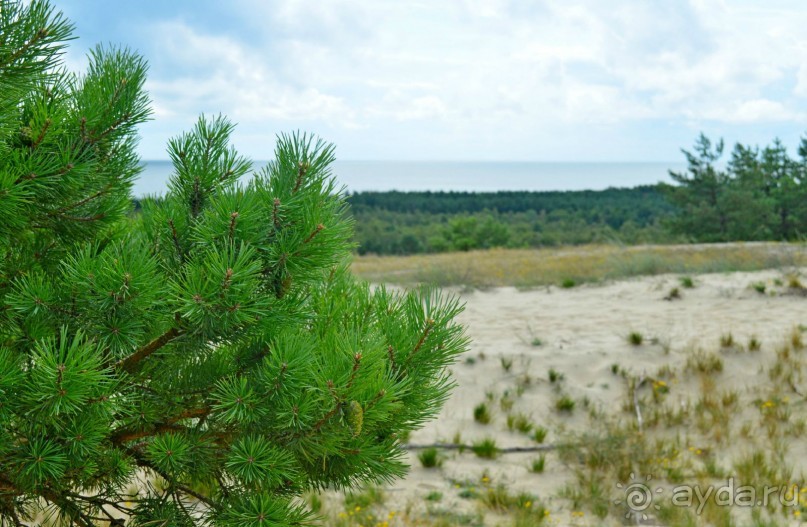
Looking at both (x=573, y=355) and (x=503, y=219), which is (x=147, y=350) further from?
(x=503, y=219)

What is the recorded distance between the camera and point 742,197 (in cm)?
3516

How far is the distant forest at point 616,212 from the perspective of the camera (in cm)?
3566

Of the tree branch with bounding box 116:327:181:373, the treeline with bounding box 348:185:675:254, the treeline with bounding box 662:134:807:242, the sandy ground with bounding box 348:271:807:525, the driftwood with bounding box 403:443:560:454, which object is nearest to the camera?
the tree branch with bounding box 116:327:181:373

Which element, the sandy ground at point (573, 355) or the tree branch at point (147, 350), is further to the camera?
the sandy ground at point (573, 355)

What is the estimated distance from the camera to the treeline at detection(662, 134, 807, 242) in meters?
35.1

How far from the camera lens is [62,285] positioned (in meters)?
1.87

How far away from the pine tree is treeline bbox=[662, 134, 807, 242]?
36.4 meters

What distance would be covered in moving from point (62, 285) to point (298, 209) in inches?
25.9

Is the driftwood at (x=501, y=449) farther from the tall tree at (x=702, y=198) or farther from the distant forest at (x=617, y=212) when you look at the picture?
the tall tree at (x=702, y=198)

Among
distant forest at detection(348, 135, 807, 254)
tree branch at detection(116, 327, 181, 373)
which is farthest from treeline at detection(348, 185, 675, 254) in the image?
tree branch at detection(116, 327, 181, 373)

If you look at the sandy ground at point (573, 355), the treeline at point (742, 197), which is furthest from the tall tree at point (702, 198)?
the sandy ground at point (573, 355)

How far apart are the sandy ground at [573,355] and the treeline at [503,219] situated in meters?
22.4

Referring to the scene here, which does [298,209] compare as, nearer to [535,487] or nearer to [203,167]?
[203,167]

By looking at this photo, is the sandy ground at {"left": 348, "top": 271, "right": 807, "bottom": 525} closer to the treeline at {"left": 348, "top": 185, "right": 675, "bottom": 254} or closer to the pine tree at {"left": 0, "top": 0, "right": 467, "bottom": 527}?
the pine tree at {"left": 0, "top": 0, "right": 467, "bottom": 527}
